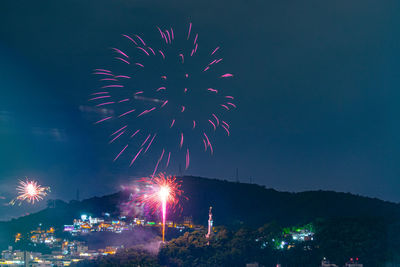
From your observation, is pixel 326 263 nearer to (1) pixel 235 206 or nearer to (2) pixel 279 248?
(2) pixel 279 248

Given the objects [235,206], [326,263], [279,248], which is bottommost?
[326,263]

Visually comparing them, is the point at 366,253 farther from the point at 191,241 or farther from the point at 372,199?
the point at 372,199

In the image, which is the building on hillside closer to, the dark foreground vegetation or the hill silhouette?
the dark foreground vegetation

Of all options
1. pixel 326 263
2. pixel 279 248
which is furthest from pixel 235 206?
pixel 326 263

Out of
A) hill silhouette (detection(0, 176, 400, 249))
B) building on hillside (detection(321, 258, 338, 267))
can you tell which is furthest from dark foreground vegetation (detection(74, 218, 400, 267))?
hill silhouette (detection(0, 176, 400, 249))

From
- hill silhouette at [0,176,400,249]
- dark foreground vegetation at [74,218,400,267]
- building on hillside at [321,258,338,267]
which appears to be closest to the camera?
building on hillside at [321,258,338,267]

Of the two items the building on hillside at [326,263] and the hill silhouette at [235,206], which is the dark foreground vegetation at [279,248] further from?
the hill silhouette at [235,206]

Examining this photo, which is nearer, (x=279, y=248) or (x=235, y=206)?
(x=279, y=248)

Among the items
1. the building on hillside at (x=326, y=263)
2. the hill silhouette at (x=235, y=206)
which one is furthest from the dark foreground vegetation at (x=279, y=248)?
the hill silhouette at (x=235, y=206)

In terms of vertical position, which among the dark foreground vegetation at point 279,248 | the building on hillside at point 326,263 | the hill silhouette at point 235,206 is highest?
the hill silhouette at point 235,206
